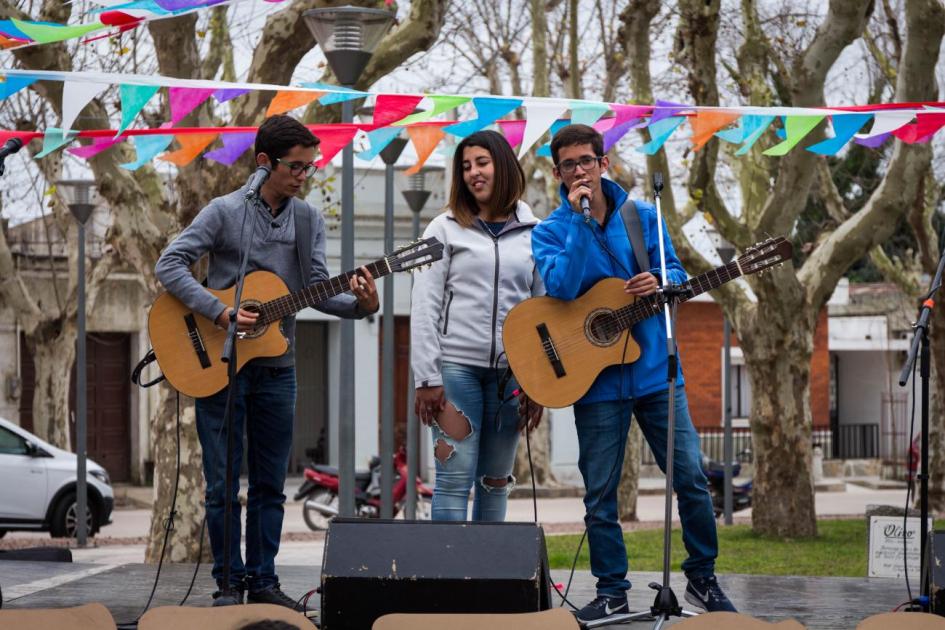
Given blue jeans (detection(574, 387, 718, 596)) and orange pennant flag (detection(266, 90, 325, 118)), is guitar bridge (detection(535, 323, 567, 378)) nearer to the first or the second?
blue jeans (detection(574, 387, 718, 596))

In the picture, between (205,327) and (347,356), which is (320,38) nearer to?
(347,356)

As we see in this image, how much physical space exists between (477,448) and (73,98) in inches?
121

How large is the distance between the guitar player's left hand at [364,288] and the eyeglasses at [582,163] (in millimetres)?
900

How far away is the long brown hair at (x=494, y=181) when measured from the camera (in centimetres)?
584

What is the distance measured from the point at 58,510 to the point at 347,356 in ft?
29.0

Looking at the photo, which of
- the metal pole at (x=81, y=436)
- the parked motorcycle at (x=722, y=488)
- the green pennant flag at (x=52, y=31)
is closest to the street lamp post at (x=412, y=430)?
the metal pole at (x=81, y=436)

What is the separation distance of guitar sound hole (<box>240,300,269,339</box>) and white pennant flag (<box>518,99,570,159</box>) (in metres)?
2.23

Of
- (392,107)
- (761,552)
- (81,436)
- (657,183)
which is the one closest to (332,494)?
(81,436)

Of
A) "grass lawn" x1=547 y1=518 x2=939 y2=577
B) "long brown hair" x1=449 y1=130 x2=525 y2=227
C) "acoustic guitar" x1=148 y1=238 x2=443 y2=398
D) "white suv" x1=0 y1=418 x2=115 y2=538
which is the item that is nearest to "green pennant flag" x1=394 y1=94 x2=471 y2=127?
"long brown hair" x1=449 y1=130 x2=525 y2=227

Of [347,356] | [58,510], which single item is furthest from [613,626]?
[58,510]

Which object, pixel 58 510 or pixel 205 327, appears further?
pixel 58 510

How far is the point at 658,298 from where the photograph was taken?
17.9ft

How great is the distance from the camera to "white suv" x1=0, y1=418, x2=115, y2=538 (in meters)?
16.3

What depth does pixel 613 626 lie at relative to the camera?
5.51m
